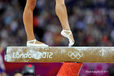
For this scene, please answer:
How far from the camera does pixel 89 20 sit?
447 inches

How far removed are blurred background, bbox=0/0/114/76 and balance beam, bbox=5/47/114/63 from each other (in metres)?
5.03

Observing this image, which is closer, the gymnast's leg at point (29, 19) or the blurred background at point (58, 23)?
the gymnast's leg at point (29, 19)

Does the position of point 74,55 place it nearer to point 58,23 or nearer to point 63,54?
point 63,54

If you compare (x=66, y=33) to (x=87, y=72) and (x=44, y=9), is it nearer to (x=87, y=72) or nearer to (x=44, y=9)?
(x=87, y=72)

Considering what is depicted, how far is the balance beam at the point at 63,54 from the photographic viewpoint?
5.06 metres

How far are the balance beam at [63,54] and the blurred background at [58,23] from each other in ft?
16.5

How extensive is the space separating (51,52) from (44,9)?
267 inches

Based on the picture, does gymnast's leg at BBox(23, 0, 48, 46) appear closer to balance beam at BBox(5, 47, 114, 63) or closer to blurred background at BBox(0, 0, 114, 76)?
balance beam at BBox(5, 47, 114, 63)

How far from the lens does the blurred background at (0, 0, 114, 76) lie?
1069 cm

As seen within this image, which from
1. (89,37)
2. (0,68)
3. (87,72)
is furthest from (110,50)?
(89,37)

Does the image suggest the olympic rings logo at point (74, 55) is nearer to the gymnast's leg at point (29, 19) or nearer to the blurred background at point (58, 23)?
the gymnast's leg at point (29, 19)

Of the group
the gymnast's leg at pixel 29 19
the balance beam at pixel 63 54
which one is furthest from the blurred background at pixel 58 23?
the balance beam at pixel 63 54

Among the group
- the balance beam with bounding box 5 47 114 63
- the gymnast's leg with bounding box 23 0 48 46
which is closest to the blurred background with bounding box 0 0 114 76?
the gymnast's leg with bounding box 23 0 48 46

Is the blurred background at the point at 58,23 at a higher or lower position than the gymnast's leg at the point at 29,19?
lower
